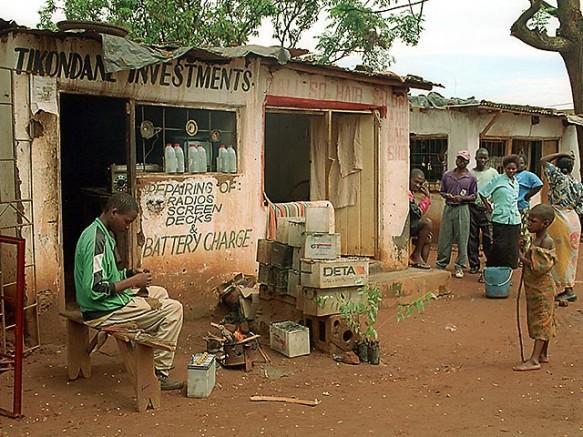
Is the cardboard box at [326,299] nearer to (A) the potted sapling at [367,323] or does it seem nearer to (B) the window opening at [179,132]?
(A) the potted sapling at [367,323]

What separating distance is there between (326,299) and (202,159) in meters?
2.37

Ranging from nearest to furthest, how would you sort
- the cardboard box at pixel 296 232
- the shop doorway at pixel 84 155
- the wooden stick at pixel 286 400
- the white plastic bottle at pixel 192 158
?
the wooden stick at pixel 286 400
the cardboard box at pixel 296 232
the white plastic bottle at pixel 192 158
the shop doorway at pixel 84 155

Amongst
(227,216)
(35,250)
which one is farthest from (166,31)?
(35,250)

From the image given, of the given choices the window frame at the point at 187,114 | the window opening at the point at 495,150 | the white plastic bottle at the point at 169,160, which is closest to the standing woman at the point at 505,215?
the window frame at the point at 187,114

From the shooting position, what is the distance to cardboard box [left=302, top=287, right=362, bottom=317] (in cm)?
621

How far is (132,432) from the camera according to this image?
14.8 ft

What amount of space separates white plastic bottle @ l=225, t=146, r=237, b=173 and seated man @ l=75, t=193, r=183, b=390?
2.75 metres

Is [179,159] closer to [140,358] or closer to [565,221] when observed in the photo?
[140,358]

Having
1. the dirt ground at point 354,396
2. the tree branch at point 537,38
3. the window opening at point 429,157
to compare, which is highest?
the tree branch at point 537,38

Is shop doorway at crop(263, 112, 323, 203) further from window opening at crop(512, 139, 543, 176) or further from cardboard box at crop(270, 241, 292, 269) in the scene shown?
window opening at crop(512, 139, 543, 176)

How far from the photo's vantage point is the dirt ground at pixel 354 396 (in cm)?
462

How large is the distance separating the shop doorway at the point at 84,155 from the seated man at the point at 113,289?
3690mm

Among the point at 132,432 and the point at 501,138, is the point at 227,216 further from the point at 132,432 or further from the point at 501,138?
the point at 501,138

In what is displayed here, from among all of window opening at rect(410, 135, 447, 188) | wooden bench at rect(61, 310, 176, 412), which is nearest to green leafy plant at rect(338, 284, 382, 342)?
wooden bench at rect(61, 310, 176, 412)
